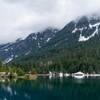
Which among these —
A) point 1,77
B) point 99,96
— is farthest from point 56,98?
point 1,77

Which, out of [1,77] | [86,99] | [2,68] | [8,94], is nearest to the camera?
[86,99]

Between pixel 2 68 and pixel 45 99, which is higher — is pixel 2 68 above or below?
above

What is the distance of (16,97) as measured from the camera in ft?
318

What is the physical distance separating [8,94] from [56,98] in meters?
20.5

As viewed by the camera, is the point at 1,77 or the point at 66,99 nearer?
the point at 66,99

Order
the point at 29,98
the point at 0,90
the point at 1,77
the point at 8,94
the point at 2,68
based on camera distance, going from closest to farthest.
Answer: the point at 29,98, the point at 8,94, the point at 0,90, the point at 1,77, the point at 2,68

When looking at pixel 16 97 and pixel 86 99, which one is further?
pixel 16 97

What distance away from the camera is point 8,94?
105m

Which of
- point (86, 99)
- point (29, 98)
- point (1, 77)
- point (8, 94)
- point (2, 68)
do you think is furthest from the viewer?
point (2, 68)

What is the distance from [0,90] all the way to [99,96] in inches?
1470

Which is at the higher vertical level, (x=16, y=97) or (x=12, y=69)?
(x=12, y=69)

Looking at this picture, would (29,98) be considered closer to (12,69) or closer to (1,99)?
(1,99)

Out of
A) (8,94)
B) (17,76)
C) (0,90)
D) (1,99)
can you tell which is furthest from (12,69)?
(1,99)

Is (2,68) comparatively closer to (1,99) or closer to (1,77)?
(1,77)
